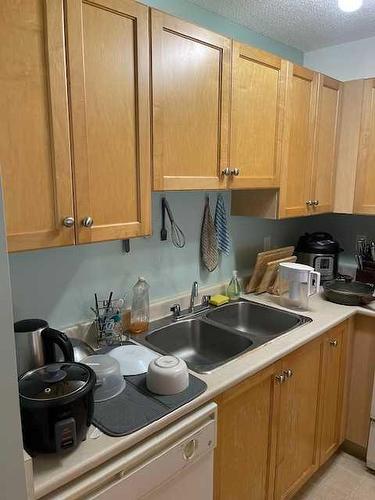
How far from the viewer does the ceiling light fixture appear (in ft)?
5.49

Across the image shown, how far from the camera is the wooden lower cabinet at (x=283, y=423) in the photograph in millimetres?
1417

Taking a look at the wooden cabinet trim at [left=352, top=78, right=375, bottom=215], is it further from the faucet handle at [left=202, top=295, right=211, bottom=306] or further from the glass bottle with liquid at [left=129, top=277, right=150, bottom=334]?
the glass bottle with liquid at [left=129, top=277, right=150, bottom=334]

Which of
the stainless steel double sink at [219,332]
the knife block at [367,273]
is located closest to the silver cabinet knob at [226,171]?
the stainless steel double sink at [219,332]

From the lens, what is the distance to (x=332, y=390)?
202 cm

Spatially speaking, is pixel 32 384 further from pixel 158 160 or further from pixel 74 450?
pixel 158 160

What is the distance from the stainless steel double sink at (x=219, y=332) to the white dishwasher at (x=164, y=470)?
40 cm

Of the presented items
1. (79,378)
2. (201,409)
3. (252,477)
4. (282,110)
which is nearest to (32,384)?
(79,378)

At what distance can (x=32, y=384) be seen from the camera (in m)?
0.98

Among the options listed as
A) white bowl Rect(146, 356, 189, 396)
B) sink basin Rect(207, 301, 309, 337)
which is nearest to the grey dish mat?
white bowl Rect(146, 356, 189, 396)

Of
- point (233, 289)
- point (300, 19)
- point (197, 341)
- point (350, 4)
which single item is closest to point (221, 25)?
point (300, 19)

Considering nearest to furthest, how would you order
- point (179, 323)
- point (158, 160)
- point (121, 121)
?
point (121, 121) < point (158, 160) < point (179, 323)

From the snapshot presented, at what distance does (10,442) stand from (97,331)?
2.88 ft

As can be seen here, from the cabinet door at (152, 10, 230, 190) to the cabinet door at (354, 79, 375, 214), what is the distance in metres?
1.08

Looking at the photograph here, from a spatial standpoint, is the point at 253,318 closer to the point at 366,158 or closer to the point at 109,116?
the point at 366,158
